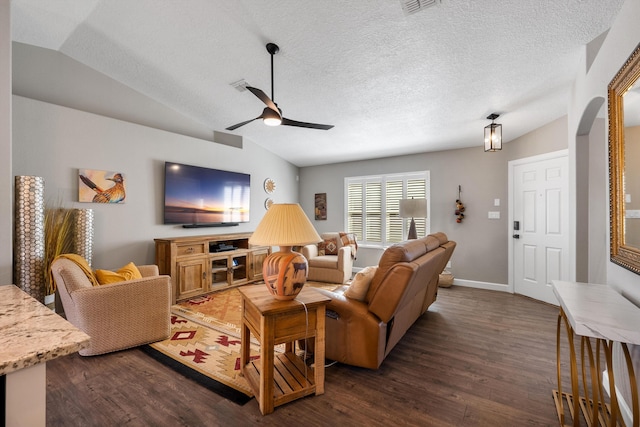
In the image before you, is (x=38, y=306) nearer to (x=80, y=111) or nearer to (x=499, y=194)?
(x=80, y=111)

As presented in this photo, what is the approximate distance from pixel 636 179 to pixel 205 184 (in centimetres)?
461

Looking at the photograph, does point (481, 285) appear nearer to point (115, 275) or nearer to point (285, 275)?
point (285, 275)

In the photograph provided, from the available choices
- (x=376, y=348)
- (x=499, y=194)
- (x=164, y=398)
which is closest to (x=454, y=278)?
(x=499, y=194)

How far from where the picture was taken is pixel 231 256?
4.29 meters

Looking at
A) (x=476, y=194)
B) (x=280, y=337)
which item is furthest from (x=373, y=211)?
(x=280, y=337)

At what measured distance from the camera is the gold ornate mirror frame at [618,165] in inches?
61.3

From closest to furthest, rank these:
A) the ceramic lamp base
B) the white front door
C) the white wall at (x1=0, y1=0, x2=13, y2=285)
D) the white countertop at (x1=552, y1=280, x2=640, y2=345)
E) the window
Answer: the white countertop at (x1=552, y1=280, x2=640, y2=345), the ceramic lamp base, the white wall at (x1=0, y1=0, x2=13, y2=285), the white front door, the window

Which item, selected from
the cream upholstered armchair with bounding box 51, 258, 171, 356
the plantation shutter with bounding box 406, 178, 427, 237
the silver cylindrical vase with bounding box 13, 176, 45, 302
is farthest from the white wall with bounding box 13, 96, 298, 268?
the plantation shutter with bounding box 406, 178, 427, 237

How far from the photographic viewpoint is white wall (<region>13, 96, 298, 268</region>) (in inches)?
115

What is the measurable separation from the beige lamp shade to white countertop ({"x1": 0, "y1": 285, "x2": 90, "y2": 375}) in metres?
1.02

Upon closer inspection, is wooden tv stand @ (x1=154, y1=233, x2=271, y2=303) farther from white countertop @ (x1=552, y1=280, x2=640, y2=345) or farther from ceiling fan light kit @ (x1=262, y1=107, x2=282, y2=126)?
white countertop @ (x1=552, y1=280, x2=640, y2=345)

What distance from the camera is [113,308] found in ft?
7.54

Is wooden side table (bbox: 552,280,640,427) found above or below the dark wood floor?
above

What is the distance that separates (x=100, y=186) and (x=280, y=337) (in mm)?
3178
